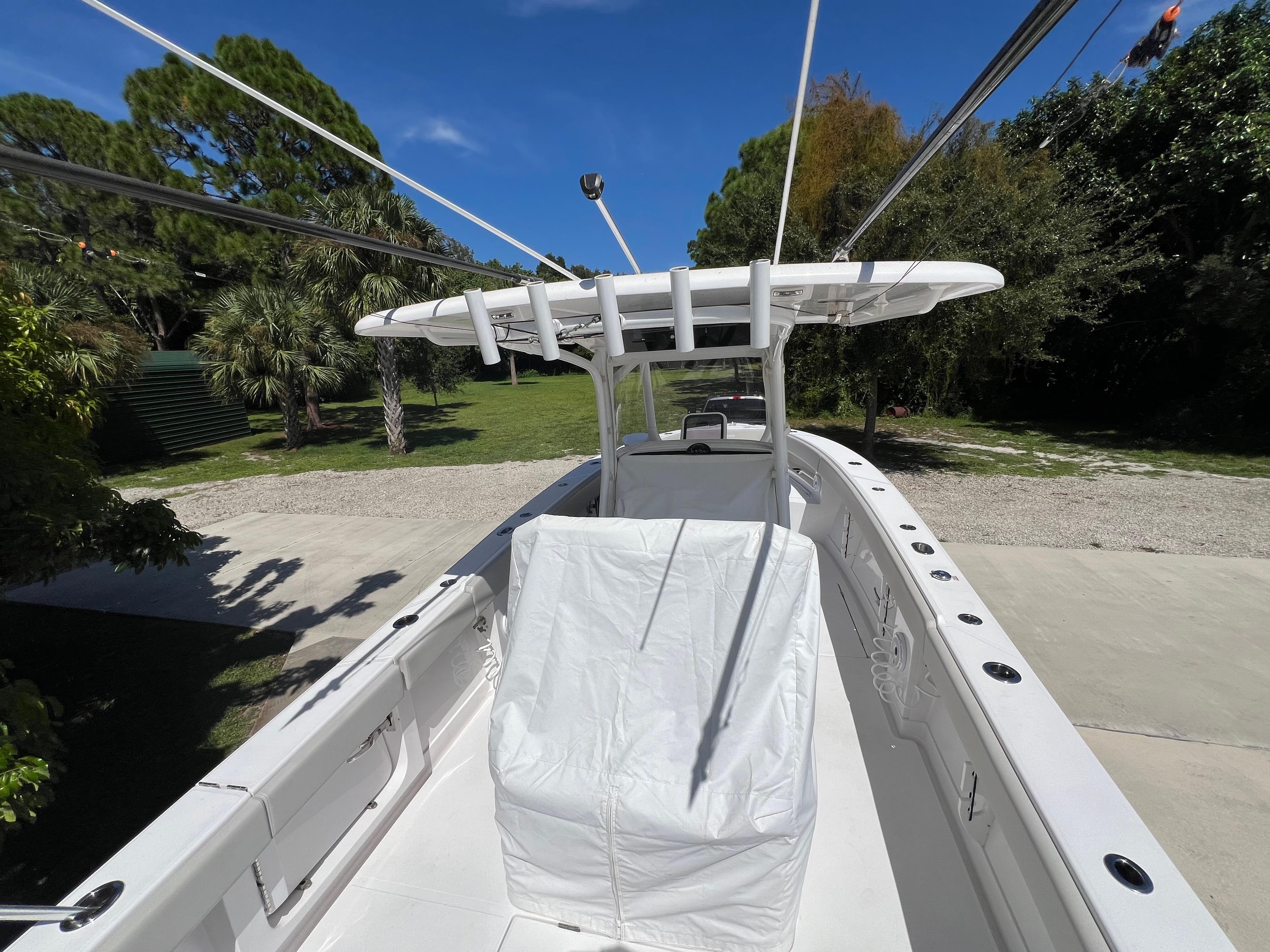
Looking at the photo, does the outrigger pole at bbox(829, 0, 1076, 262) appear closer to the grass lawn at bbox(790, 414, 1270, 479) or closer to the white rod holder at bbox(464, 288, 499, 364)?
the white rod holder at bbox(464, 288, 499, 364)

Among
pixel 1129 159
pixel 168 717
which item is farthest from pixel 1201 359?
pixel 168 717

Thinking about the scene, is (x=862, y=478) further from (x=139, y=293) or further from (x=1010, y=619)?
(x=139, y=293)

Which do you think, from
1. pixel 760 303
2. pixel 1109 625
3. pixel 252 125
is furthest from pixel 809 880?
pixel 252 125

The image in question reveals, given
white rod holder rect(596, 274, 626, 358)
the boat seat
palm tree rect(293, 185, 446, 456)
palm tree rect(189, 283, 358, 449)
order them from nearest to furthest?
white rod holder rect(596, 274, 626, 358)
the boat seat
palm tree rect(293, 185, 446, 456)
palm tree rect(189, 283, 358, 449)

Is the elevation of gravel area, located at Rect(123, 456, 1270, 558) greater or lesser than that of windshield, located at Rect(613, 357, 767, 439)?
lesser

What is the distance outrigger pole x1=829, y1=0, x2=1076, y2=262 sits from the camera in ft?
3.09

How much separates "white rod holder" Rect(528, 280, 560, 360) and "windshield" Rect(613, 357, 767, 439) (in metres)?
1.32

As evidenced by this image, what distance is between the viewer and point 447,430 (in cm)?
1568

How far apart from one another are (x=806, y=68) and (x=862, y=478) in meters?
2.45

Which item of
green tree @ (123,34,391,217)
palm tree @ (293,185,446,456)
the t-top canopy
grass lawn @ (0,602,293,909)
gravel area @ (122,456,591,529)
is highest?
green tree @ (123,34,391,217)

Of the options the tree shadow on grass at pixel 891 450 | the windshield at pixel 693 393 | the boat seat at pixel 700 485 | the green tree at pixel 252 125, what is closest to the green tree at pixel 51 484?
the boat seat at pixel 700 485

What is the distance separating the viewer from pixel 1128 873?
1.13 meters

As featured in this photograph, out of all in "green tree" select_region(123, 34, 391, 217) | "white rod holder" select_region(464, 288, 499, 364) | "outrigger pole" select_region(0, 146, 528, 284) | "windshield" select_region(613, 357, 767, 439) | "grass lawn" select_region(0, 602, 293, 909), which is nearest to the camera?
"outrigger pole" select_region(0, 146, 528, 284)

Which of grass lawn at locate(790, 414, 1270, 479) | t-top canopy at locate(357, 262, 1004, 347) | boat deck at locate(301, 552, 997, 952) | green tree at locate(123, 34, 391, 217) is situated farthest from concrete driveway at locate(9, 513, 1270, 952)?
green tree at locate(123, 34, 391, 217)
